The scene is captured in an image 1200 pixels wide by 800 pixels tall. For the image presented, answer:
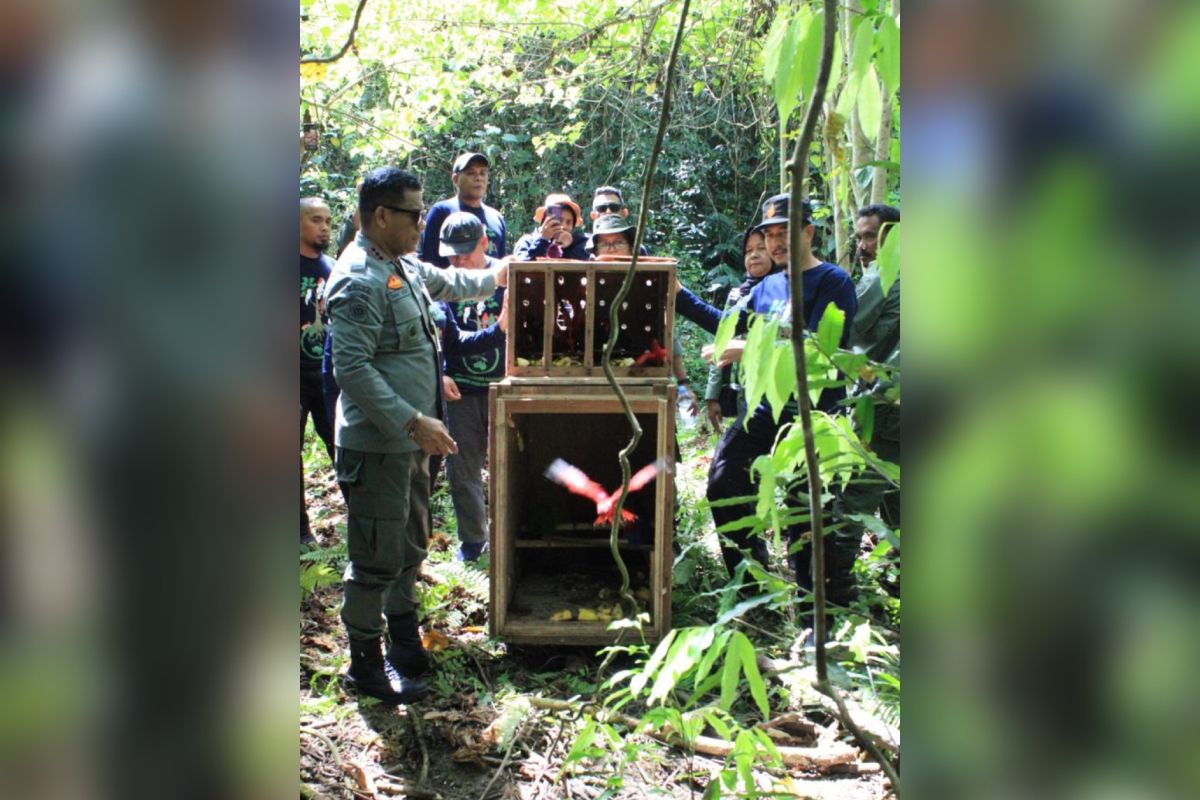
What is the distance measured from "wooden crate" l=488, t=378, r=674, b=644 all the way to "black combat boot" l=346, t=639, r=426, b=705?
46 cm

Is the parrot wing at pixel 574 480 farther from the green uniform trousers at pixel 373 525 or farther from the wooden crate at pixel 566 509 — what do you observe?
the green uniform trousers at pixel 373 525

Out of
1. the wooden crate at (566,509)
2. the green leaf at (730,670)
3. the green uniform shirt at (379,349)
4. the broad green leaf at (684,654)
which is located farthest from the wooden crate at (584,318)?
the green leaf at (730,670)

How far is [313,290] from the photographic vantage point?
16.5 ft

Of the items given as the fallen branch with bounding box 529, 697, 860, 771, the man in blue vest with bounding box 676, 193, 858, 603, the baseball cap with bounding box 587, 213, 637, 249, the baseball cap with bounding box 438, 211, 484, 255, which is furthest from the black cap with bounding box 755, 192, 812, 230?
the fallen branch with bounding box 529, 697, 860, 771

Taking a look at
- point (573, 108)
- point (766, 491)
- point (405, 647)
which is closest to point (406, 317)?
point (405, 647)

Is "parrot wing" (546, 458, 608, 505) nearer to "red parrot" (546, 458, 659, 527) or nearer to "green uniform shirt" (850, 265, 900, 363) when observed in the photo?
"red parrot" (546, 458, 659, 527)

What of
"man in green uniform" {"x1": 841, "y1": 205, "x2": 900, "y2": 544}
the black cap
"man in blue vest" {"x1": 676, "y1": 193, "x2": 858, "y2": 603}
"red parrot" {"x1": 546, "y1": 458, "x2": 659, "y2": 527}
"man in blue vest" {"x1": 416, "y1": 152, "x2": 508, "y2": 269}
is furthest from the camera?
"man in blue vest" {"x1": 416, "y1": 152, "x2": 508, "y2": 269}

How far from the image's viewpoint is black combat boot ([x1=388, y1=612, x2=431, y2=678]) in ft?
12.8

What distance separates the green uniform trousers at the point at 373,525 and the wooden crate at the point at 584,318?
741 millimetres

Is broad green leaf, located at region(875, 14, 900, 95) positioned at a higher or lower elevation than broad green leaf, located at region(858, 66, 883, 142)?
higher

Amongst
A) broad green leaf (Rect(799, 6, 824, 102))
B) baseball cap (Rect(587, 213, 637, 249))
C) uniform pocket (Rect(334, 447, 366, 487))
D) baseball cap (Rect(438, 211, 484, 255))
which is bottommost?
uniform pocket (Rect(334, 447, 366, 487))

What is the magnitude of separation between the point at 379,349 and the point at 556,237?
2.53 m
